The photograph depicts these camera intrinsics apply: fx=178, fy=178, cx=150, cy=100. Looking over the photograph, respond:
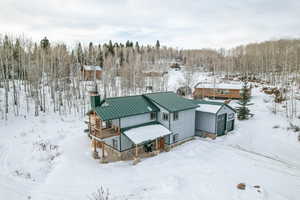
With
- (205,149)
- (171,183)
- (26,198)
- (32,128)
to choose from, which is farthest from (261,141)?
(32,128)

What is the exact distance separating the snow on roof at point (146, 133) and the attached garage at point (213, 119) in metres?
5.28

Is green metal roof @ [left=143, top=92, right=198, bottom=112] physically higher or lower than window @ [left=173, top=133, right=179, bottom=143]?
higher

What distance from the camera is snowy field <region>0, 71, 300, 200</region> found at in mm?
9375

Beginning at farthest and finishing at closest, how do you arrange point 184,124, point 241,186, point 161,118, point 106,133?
point 184,124 < point 161,118 < point 106,133 < point 241,186

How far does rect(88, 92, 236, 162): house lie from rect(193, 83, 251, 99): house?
17.2 m

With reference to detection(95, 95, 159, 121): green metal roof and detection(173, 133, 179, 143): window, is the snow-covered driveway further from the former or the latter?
detection(95, 95, 159, 121): green metal roof

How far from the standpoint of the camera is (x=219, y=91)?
33.2m

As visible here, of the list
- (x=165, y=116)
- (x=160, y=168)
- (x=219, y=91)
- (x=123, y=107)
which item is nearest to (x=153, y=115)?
(x=165, y=116)

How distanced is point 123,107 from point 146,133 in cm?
286

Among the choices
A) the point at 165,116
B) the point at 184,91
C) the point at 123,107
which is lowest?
the point at 165,116

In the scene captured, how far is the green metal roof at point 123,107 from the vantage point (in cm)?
1355

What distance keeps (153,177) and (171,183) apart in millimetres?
1426

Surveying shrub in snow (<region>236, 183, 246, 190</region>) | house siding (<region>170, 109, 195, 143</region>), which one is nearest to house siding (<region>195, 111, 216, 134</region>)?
house siding (<region>170, 109, 195, 143</region>)

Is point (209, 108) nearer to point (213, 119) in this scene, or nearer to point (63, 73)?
point (213, 119)
